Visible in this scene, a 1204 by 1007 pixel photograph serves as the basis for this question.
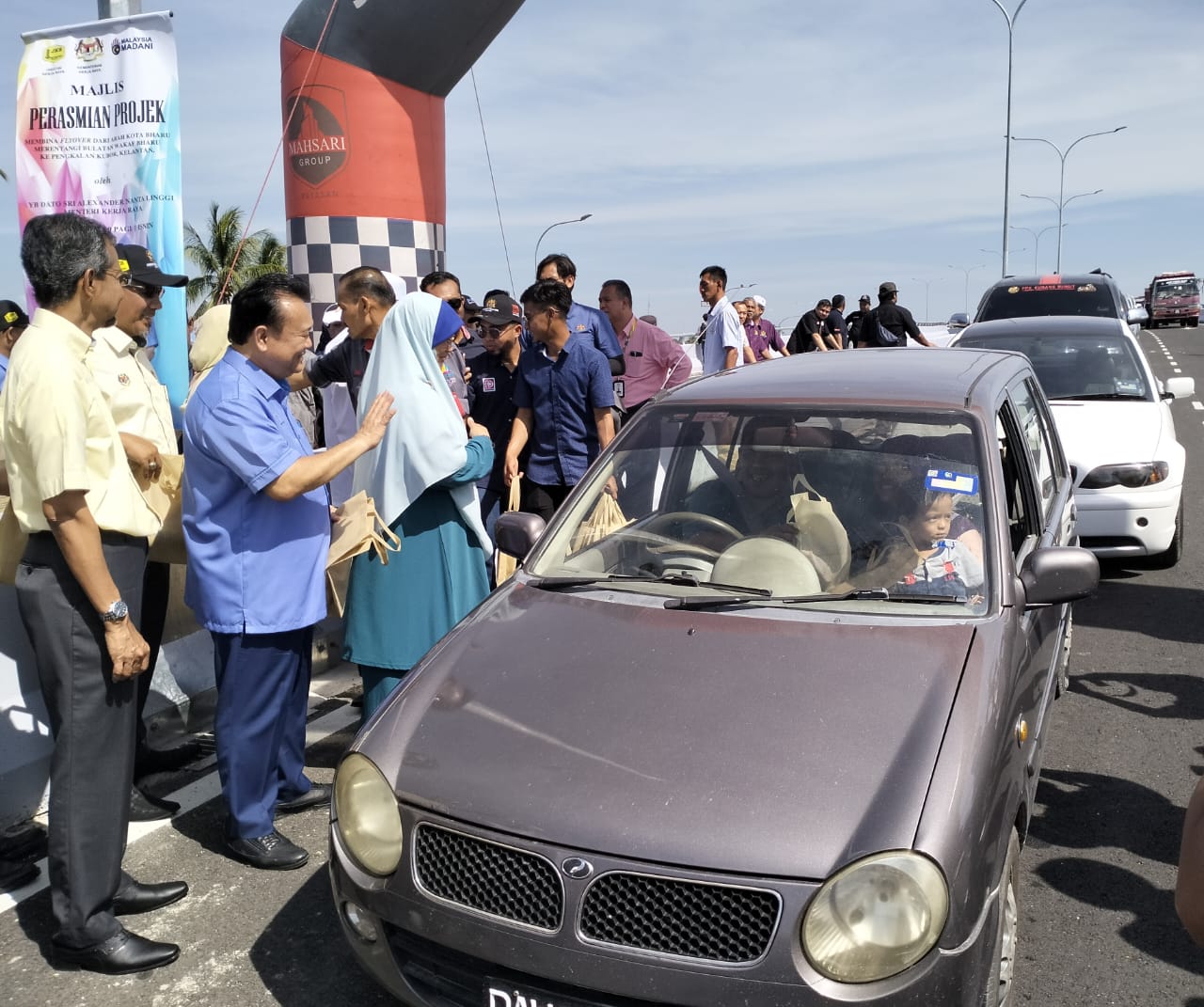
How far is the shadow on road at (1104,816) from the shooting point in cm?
359

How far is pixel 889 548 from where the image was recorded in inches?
116

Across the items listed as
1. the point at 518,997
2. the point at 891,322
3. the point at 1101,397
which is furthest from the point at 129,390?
the point at 891,322

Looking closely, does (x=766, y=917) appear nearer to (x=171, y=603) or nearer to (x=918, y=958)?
(x=918, y=958)

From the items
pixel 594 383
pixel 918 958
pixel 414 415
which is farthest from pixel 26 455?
pixel 594 383

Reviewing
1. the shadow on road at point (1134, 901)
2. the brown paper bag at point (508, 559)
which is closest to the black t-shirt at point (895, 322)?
the brown paper bag at point (508, 559)

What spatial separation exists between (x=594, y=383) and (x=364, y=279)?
4.38 feet

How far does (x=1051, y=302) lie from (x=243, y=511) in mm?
10644

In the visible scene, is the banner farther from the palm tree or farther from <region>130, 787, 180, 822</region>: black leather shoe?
the palm tree

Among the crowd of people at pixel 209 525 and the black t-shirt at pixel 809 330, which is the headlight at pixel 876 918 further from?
the black t-shirt at pixel 809 330

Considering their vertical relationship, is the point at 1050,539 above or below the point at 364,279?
below

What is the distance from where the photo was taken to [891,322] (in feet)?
39.4

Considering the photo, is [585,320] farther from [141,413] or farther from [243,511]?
[243,511]

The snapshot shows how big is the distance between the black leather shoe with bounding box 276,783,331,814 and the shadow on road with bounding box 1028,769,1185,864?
8.21 feet

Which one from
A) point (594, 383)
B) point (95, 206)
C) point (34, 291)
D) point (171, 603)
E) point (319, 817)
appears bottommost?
point (319, 817)
